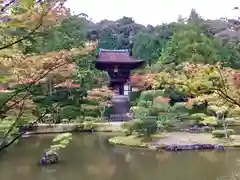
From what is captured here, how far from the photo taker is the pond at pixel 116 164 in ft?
25.0

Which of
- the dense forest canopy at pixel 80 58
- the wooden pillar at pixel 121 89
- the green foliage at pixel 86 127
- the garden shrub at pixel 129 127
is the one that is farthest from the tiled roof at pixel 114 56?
the garden shrub at pixel 129 127

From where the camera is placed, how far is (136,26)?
126 ft

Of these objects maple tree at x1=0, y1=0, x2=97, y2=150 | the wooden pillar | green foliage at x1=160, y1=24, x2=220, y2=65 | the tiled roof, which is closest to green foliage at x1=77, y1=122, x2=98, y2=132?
green foliage at x1=160, y1=24, x2=220, y2=65

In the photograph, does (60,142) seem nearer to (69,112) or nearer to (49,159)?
(49,159)

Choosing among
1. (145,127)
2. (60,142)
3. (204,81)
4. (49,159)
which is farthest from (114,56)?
(204,81)

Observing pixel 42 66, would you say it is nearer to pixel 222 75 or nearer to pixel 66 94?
pixel 222 75

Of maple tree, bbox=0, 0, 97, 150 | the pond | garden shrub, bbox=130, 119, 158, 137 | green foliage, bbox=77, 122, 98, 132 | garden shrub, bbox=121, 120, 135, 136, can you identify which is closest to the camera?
maple tree, bbox=0, 0, 97, 150

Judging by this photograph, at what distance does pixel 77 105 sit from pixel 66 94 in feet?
2.67

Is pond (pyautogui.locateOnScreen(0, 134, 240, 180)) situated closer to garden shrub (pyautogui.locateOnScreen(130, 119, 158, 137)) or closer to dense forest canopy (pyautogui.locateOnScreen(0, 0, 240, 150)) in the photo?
garden shrub (pyautogui.locateOnScreen(130, 119, 158, 137))

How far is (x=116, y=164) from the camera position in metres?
8.84

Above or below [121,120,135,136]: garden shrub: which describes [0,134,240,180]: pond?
below

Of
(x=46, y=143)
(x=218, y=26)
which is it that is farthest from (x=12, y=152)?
(x=218, y=26)

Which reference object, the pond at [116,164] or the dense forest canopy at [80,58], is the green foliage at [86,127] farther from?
the pond at [116,164]

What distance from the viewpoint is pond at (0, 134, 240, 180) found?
7617mm
